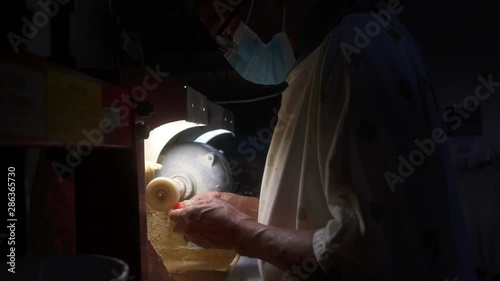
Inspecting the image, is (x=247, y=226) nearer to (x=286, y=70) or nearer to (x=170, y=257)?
(x=286, y=70)

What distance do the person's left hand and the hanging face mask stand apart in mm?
343

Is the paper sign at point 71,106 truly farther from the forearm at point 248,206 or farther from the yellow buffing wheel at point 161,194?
the forearm at point 248,206

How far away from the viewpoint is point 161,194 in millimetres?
1085

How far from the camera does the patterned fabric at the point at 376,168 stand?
717 mm

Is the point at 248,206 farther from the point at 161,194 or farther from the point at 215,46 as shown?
the point at 215,46

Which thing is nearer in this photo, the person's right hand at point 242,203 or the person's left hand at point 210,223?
the person's left hand at point 210,223

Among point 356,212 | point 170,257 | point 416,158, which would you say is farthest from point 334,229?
point 170,257

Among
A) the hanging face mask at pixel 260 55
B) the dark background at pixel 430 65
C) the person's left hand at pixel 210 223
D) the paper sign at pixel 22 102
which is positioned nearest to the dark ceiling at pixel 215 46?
the dark background at pixel 430 65

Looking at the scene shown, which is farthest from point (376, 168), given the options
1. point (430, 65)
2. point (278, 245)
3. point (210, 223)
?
point (430, 65)

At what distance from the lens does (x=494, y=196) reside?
3.27m

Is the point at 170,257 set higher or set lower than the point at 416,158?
lower

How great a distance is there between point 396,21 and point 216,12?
427 mm

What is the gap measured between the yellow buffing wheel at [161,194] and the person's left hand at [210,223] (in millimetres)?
57

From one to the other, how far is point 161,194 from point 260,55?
44cm
